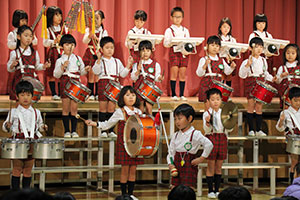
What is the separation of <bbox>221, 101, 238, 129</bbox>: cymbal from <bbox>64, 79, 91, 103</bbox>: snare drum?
161cm

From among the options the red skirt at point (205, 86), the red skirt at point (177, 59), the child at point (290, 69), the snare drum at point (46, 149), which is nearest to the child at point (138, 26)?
the red skirt at point (177, 59)

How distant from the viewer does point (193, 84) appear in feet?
29.4

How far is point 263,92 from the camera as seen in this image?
6.75 metres

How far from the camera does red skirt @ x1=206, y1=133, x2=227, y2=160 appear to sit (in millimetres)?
6000

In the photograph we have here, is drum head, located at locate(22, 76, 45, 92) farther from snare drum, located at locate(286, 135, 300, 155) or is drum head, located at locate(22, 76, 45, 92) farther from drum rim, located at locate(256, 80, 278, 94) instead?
snare drum, located at locate(286, 135, 300, 155)

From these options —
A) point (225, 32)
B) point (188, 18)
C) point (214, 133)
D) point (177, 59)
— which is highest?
point (188, 18)

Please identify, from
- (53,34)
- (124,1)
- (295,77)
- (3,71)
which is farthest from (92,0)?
(295,77)

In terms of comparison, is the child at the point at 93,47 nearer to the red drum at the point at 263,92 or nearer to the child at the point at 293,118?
the red drum at the point at 263,92

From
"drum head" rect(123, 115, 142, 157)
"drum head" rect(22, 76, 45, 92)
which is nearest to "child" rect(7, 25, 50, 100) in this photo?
"drum head" rect(22, 76, 45, 92)

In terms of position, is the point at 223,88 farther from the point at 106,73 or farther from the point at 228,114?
the point at 106,73

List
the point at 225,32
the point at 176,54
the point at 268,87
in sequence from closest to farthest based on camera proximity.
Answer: the point at 268,87 → the point at 176,54 → the point at 225,32

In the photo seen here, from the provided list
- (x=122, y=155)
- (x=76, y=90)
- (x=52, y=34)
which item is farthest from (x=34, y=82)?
(x=52, y=34)

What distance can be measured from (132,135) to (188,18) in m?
3.92

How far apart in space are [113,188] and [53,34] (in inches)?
90.3
